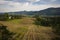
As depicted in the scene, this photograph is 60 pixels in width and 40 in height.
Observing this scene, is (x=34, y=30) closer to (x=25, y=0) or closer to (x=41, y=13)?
(x=41, y=13)

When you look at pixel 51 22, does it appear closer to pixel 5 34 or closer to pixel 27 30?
pixel 27 30

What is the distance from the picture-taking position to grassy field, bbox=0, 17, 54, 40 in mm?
2356

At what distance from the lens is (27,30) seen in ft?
7.89

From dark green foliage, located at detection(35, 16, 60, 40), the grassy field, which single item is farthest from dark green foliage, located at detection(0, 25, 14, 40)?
dark green foliage, located at detection(35, 16, 60, 40)

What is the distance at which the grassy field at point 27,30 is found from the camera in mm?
2356

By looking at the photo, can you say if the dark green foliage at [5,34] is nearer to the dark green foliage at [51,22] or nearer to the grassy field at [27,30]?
the grassy field at [27,30]

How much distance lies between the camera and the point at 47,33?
235cm

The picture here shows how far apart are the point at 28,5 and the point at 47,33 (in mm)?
647

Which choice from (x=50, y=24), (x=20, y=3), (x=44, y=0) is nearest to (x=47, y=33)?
(x=50, y=24)

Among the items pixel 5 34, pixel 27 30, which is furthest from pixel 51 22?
pixel 5 34

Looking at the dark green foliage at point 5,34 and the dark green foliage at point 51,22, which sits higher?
the dark green foliage at point 51,22

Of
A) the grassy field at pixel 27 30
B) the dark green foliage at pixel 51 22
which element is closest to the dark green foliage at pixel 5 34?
the grassy field at pixel 27 30

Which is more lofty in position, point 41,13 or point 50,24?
point 41,13

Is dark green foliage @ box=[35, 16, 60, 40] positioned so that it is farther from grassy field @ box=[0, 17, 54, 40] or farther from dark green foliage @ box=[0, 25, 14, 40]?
dark green foliage @ box=[0, 25, 14, 40]
